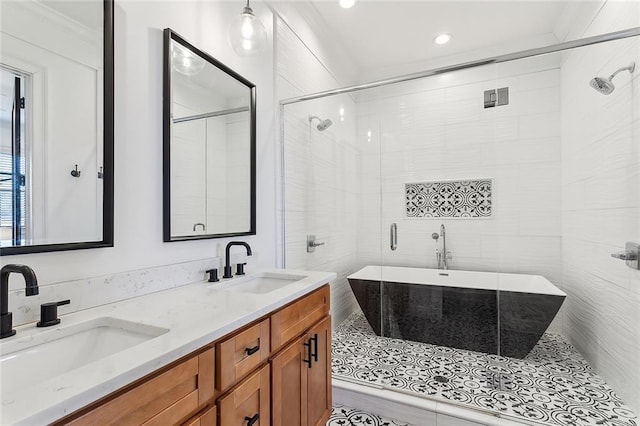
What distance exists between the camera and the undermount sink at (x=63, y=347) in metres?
0.73

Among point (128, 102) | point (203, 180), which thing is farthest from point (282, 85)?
point (128, 102)

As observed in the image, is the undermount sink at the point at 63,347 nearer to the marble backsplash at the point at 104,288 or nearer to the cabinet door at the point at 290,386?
the marble backsplash at the point at 104,288

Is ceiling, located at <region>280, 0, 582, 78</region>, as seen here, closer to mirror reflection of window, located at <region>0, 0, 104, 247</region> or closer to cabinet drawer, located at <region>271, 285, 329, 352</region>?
mirror reflection of window, located at <region>0, 0, 104, 247</region>

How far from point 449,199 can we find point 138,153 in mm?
2613

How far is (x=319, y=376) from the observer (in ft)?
5.05

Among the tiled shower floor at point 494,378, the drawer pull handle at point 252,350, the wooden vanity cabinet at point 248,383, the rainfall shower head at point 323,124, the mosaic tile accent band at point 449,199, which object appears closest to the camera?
the wooden vanity cabinet at point 248,383

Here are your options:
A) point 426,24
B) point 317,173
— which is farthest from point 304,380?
point 426,24

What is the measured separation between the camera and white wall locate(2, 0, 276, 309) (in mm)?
1073

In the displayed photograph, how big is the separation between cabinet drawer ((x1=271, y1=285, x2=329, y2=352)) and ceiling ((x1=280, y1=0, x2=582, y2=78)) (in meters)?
2.24

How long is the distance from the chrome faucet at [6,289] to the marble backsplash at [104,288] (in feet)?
0.32

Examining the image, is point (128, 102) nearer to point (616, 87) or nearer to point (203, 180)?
point (203, 180)

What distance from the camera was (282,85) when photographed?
2309 mm

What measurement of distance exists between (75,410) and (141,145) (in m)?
1.00

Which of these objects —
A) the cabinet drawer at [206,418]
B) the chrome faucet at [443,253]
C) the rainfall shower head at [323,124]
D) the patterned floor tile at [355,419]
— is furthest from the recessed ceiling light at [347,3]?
the patterned floor tile at [355,419]
